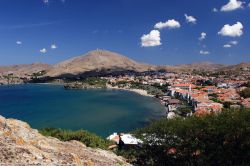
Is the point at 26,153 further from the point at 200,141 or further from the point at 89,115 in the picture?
the point at 89,115

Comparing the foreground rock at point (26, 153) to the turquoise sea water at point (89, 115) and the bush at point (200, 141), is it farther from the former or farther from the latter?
the turquoise sea water at point (89, 115)

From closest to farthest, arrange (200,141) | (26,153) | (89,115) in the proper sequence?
(26,153), (200,141), (89,115)

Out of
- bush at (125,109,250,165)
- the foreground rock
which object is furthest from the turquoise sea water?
the foreground rock

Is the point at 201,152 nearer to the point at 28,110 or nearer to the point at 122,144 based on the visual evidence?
the point at 122,144

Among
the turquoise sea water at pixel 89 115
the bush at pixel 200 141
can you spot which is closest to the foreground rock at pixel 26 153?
the bush at pixel 200 141

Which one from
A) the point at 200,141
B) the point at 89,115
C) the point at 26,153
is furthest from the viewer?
the point at 89,115

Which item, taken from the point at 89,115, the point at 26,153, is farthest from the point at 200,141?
the point at 89,115

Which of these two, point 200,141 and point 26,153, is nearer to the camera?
point 26,153

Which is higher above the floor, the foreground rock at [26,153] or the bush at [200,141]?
the foreground rock at [26,153]

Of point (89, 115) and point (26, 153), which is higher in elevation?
point (26, 153)
